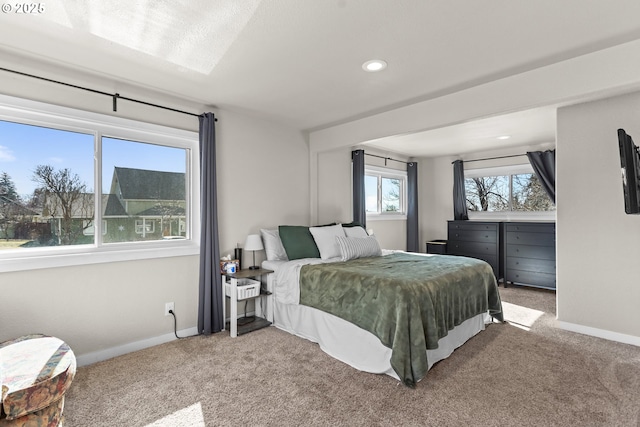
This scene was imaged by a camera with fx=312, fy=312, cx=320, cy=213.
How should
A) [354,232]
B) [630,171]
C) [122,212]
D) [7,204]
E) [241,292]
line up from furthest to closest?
1. [354,232]
2. [241,292]
3. [122,212]
4. [7,204]
5. [630,171]

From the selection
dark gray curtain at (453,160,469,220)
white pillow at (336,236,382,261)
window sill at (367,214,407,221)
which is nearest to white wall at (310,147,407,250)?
window sill at (367,214,407,221)

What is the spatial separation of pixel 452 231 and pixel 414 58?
4.03 meters

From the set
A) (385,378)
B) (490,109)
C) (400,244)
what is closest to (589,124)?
(490,109)

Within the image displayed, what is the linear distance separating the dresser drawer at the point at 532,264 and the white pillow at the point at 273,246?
12.2 ft

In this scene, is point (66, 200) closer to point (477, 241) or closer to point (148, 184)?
point (148, 184)

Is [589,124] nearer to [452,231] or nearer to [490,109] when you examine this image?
[490,109]

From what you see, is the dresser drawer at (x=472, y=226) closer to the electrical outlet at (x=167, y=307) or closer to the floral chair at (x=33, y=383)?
the electrical outlet at (x=167, y=307)

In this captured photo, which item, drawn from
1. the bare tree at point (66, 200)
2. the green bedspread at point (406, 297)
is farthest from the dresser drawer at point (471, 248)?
the bare tree at point (66, 200)

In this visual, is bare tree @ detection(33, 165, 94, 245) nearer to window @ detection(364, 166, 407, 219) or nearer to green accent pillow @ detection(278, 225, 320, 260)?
green accent pillow @ detection(278, 225, 320, 260)

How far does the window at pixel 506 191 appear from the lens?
525cm

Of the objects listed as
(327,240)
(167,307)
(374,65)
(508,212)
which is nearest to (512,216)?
(508,212)

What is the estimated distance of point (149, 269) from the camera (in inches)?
116

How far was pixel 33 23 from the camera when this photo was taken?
1.90 metres

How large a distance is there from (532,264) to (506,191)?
141 cm
